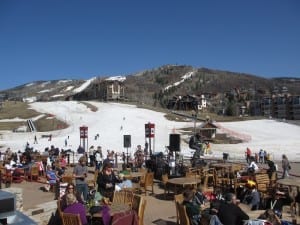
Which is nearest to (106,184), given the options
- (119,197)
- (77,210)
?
(119,197)

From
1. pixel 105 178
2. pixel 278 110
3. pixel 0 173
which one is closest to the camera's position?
pixel 105 178

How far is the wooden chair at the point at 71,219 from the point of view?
788cm

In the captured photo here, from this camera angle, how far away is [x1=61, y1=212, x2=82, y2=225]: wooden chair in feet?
25.8

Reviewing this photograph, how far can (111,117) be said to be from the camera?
70.1 metres

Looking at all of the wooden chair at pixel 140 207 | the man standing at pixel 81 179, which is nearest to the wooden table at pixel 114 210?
the wooden chair at pixel 140 207

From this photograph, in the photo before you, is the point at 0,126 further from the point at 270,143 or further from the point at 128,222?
the point at 128,222

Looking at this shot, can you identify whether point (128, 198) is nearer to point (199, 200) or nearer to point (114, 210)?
point (199, 200)

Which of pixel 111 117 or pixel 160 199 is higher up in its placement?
pixel 111 117

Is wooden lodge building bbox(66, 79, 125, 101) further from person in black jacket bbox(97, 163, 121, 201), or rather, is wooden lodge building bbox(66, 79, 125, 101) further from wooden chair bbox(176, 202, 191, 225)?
wooden chair bbox(176, 202, 191, 225)

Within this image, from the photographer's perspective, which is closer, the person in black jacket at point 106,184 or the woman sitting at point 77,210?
the woman sitting at point 77,210

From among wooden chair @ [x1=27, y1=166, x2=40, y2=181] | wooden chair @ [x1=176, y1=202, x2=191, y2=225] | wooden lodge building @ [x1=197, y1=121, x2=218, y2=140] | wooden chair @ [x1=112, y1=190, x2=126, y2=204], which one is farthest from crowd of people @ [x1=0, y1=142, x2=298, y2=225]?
wooden lodge building @ [x1=197, y1=121, x2=218, y2=140]

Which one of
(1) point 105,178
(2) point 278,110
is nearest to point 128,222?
(1) point 105,178

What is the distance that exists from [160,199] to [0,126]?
2345 inches

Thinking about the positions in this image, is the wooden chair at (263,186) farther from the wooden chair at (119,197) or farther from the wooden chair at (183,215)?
the wooden chair at (119,197)
